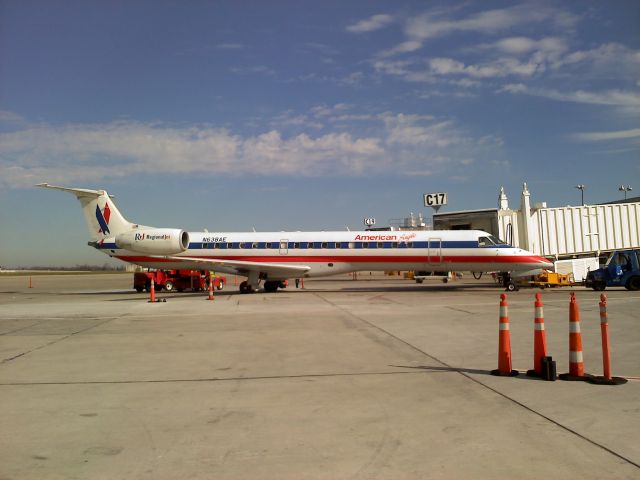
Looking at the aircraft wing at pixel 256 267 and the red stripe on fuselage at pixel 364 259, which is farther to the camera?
the aircraft wing at pixel 256 267

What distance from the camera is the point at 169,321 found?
13945mm

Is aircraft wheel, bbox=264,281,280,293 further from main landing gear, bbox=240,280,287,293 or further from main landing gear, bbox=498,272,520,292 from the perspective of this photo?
main landing gear, bbox=498,272,520,292

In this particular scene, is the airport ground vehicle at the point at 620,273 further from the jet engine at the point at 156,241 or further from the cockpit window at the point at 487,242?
the jet engine at the point at 156,241

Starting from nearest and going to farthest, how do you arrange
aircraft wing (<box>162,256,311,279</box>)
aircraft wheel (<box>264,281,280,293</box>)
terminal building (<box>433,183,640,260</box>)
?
aircraft wing (<box>162,256,311,279</box>) < aircraft wheel (<box>264,281,280,293</box>) < terminal building (<box>433,183,640,260</box>)

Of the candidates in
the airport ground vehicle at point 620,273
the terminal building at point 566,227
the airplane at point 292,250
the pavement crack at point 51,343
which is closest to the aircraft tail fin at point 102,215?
the airplane at point 292,250

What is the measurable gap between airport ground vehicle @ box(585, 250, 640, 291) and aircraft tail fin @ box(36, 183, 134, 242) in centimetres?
2377

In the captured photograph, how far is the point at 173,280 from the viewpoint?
32094mm

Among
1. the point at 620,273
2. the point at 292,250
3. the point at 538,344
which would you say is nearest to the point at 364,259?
the point at 292,250

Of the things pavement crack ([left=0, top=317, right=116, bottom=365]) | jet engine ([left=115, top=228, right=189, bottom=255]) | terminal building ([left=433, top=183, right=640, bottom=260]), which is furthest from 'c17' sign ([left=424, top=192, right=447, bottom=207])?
pavement crack ([left=0, top=317, right=116, bottom=365])

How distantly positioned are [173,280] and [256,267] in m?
8.85

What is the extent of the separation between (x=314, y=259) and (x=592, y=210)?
16.4m

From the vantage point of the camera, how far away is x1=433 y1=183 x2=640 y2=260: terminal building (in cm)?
2875

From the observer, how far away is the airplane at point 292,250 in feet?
80.8

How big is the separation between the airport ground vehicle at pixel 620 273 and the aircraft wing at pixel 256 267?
13601mm
